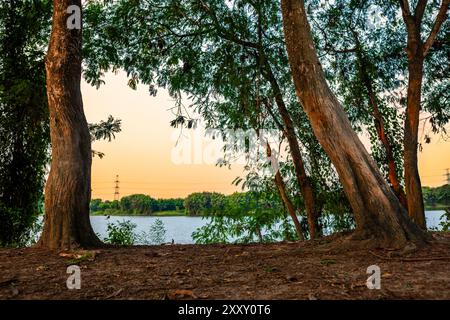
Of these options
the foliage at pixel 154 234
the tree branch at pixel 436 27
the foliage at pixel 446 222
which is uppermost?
the tree branch at pixel 436 27

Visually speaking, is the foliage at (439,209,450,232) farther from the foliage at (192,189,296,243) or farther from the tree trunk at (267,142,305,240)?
the foliage at (192,189,296,243)

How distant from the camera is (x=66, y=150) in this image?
5.71 m

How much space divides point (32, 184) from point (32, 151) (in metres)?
0.83

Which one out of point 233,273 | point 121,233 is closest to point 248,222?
point 121,233

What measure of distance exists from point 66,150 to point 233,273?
11.0 ft

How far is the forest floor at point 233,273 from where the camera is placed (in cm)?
313

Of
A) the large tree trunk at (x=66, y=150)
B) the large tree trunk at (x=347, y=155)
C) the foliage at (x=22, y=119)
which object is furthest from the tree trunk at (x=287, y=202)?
the foliage at (x=22, y=119)

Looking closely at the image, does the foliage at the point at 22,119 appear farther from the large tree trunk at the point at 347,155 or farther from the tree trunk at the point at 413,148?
the tree trunk at the point at 413,148

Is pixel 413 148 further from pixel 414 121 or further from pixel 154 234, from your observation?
pixel 154 234

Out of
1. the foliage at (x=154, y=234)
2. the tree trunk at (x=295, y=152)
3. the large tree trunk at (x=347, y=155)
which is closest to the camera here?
the large tree trunk at (x=347, y=155)

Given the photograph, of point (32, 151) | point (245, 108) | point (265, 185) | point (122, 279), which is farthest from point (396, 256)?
point (32, 151)

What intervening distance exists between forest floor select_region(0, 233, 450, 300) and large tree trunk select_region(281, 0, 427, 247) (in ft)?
1.04

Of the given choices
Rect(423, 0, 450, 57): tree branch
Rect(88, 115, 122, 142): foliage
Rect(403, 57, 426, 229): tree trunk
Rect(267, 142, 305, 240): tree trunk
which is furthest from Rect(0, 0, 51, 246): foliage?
Rect(423, 0, 450, 57): tree branch

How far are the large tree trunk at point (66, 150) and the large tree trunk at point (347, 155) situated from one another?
3438mm
